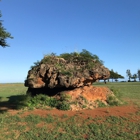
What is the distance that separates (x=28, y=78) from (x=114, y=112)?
5219mm

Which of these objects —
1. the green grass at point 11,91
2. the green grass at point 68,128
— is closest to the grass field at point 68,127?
the green grass at point 68,128

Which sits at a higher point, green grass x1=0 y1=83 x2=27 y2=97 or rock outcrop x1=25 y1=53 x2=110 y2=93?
rock outcrop x1=25 y1=53 x2=110 y2=93

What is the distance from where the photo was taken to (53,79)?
10.9 m

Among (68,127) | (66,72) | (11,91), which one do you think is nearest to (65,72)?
(66,72)

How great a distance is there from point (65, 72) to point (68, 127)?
366 cm

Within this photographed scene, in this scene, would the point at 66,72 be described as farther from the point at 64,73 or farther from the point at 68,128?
the point at 68,128

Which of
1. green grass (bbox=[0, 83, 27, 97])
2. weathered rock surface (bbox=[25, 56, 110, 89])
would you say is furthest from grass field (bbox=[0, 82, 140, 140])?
green grass (bbox=[0, 83, 27, 97])

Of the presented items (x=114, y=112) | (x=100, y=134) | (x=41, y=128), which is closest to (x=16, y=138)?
(x=41, y=128)

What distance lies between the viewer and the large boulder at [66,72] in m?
10.9

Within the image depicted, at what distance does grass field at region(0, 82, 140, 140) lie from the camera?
731 cm

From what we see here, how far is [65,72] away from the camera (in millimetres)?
10945

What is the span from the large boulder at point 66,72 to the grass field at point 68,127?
199 cm

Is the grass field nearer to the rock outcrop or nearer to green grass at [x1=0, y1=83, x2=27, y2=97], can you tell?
the rock outcrop

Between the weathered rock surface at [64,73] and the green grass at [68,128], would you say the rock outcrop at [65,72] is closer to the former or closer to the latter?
the weathered rock surface at [64,73]
